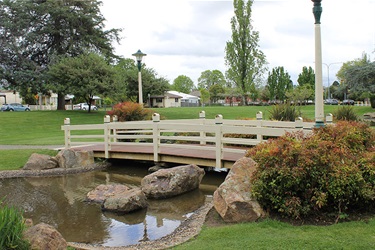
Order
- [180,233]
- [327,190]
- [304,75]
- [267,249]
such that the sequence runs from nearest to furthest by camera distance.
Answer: [267,249] < [327,190] < [180,233] < [304,75]

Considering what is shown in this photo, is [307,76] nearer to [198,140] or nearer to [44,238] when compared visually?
[198,140]

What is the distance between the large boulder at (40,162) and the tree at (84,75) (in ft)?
70.0

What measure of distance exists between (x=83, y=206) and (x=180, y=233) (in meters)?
3.75

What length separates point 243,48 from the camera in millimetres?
49750

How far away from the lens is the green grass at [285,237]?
491 centimetres

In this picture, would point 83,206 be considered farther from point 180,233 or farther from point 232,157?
point 232,157

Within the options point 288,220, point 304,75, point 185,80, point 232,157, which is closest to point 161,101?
point 304,75

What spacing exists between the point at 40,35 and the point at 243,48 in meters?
26.7

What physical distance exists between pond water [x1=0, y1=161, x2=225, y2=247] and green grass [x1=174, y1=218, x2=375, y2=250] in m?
1.80

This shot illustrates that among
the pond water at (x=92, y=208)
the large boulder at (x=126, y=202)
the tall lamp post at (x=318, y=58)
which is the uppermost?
the tall lamp post at (x=318, y=58)

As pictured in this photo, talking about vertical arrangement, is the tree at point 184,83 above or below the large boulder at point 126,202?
above

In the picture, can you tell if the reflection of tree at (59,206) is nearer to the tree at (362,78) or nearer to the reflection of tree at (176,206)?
the reflection of tree at (176,206)

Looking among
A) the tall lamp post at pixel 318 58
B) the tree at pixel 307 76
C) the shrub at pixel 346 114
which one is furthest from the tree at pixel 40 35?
the tree at pixel 307 76

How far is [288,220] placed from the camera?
604 cm
